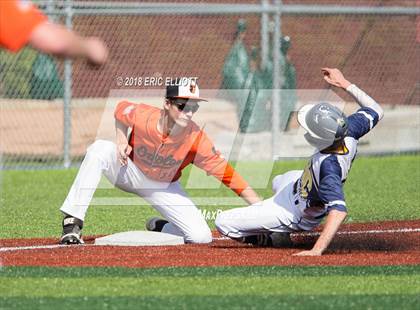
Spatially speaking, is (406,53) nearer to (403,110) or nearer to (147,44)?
(403,110)

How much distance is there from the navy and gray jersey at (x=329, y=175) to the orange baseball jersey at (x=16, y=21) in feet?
12.6

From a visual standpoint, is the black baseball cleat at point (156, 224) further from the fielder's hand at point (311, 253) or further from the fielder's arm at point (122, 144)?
the fielder's hand at point (311, 253)

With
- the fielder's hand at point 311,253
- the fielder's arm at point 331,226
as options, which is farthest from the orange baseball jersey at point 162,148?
the fielder's arm at point 331,226

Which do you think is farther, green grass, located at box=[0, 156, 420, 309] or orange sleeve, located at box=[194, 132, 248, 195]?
orange sleeve, located at box=[194, 132, 248, 195]

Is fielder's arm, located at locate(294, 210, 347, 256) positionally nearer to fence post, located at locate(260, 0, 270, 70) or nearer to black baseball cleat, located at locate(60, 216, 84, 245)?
black baseball cleat, located at locate(60, 216, 84, 245)

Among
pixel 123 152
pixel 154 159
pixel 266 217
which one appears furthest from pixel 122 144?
pixel 266 217

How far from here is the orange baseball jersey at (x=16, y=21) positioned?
521 cm

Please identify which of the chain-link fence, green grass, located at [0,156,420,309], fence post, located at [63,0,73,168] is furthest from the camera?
the chain-link fence

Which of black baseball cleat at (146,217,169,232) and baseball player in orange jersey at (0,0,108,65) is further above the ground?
black baseball cleat at (146,217,169,232)

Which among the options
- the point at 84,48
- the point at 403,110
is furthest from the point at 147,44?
the point at 84,48

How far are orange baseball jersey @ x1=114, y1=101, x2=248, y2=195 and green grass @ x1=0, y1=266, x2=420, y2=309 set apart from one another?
7.42 ft

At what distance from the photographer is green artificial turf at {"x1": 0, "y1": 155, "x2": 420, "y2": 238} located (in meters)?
11.7

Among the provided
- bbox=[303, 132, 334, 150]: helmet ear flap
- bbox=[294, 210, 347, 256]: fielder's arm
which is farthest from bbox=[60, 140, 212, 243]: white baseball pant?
bbox=[294, 210, 347, 256]: fielder's arm

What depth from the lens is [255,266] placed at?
26.7ft
